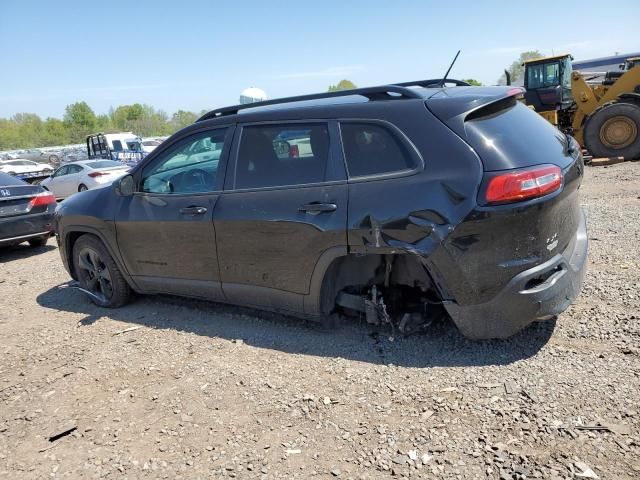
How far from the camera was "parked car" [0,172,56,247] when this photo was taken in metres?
7.47

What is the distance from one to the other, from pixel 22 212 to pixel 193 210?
5321 mm

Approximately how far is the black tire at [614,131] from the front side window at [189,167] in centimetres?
1268

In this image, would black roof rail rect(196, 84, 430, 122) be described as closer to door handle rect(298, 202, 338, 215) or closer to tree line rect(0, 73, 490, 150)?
door handle rect(298, 202, 338, 215)

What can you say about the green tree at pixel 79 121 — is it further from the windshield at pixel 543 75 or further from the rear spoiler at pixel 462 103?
the rear spoiler at pixel 462 103

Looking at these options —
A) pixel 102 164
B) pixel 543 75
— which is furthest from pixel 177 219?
pixel 543 75

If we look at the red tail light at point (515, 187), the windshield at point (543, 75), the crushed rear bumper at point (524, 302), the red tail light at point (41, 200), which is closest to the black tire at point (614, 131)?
the windshield at point (543, 75)

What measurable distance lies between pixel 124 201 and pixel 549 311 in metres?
3.64

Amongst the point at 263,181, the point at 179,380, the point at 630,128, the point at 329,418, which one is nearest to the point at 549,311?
the point at 329,418

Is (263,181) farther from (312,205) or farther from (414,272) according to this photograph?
(414,272)

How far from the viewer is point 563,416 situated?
8.41ft

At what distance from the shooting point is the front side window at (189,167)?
155 inches

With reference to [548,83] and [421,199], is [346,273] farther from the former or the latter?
[548,83]

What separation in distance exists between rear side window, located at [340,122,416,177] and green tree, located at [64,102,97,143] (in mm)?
100136

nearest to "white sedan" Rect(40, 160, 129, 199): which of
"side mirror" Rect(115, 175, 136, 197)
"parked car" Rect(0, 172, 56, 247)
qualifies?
"parked car" Rect(0, 172, 56, 247)
